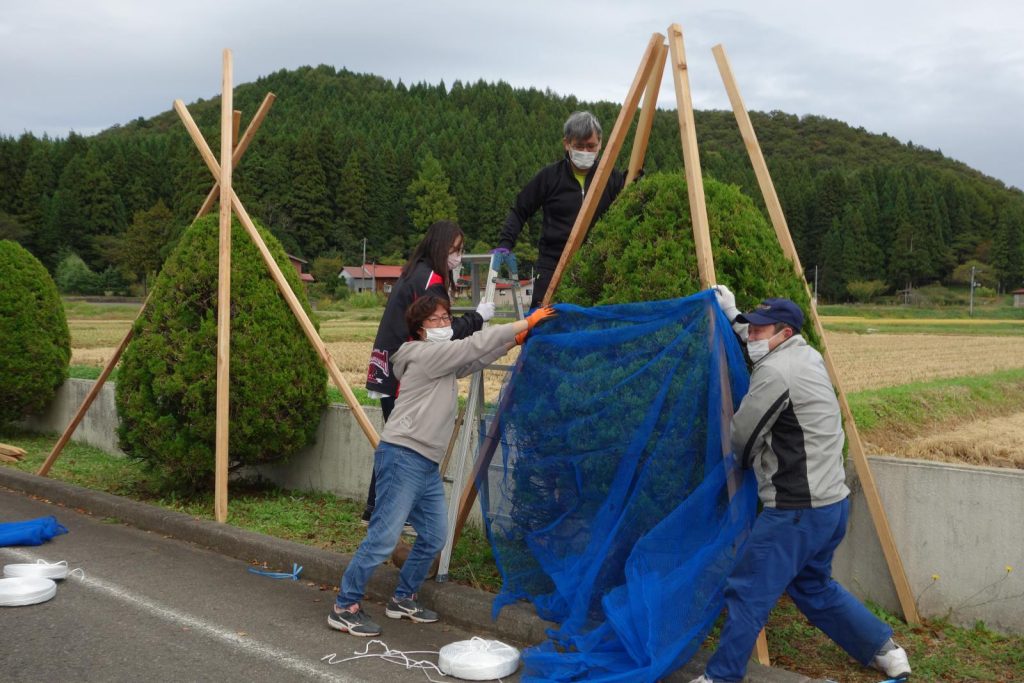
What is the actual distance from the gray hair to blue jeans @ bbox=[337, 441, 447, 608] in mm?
2398

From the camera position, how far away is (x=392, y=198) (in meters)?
102

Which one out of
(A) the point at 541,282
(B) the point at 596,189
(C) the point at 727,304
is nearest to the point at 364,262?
(A) the point at 541,282

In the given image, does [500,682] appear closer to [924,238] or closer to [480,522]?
[480,522]

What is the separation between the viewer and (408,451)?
205 inches

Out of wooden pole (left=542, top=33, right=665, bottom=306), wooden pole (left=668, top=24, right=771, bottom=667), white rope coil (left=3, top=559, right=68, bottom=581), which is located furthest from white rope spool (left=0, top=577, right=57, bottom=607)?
wooden pole (left=668, top=24, right=771, bottom=667)

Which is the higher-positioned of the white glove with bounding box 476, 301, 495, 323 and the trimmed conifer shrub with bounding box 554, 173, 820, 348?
the trimmed conifer shrub with bounding box 554, 173, 820, 348

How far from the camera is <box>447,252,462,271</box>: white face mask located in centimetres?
578

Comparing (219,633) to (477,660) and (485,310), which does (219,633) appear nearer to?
(477,660)

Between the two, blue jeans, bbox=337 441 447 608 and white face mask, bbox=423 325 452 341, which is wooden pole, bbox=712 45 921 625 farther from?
blue jeans, bbox=337 441 447 608

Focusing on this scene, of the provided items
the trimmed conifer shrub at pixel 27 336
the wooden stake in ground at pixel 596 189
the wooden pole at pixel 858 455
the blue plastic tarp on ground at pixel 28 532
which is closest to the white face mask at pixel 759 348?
the wooden pole at pixel 858 455

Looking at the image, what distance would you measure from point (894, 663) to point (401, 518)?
260 centimetres

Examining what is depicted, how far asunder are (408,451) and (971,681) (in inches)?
119

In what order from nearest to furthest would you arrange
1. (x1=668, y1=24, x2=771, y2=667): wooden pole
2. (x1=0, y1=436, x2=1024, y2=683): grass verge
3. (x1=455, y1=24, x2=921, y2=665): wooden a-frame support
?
(x1=668, y1=24, x2=771, y2=667): wooden pole < (x1=0, y1=436, x2=1024, y2=683): grass verge < (x1=455, y1=24, x2=921, y2=665): wooden a-frame support

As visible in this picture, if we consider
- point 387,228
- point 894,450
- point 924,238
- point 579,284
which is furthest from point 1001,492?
point 924,238
